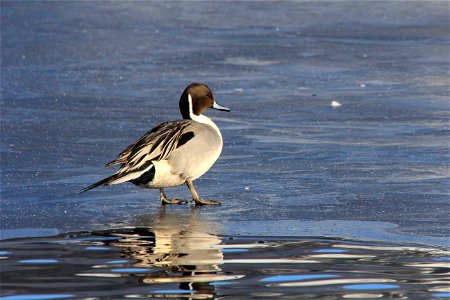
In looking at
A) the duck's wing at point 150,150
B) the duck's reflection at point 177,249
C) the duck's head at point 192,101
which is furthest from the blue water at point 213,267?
the duck's head at point 192,101

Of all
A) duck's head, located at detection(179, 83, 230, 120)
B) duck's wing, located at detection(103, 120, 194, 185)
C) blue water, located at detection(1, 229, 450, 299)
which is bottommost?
blue water, located at detection(1, 229, 450, 299)

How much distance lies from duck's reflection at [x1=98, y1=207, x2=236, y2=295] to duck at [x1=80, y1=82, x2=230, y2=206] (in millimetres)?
271

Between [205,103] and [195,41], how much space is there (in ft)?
25.0

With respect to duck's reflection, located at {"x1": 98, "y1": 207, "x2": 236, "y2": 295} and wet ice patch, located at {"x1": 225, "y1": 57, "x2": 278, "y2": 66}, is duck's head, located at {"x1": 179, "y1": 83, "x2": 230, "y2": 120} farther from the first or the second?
wet ice patch, located at {"x1": 225, "y1": 57, "x2": 278, "y2": 66}

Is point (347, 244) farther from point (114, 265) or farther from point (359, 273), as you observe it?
point (114, 265)

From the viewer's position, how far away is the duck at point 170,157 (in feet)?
26.4

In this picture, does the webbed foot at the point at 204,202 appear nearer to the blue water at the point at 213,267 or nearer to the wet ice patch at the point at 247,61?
the blue water at the point at 213,267

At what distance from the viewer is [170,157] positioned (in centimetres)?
822

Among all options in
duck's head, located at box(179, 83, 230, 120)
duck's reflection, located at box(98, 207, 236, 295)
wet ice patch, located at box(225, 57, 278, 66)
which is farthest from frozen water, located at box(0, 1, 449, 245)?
duck's head, located at box(179, 83, 230, 120)

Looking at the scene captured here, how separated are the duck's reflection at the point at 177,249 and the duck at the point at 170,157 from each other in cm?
27

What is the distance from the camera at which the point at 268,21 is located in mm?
18469

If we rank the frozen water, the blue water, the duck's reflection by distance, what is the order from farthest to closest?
the frozen water
the duck's reflection
the blue water

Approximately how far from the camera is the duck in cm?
805

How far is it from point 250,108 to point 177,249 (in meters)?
5.37
